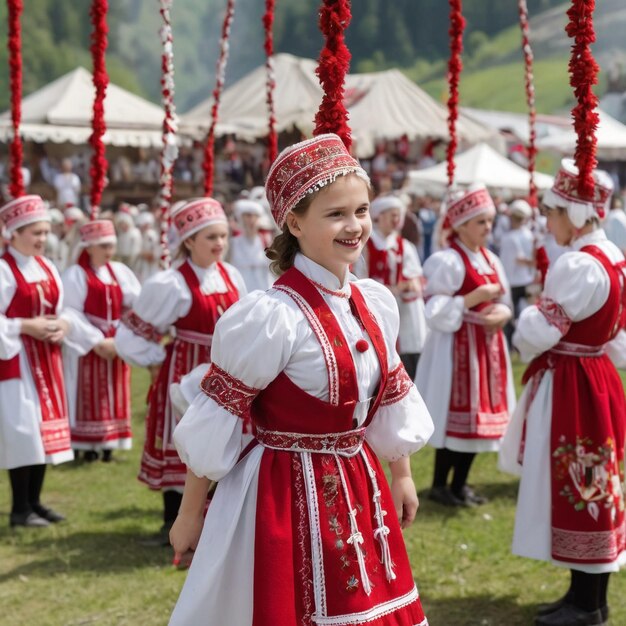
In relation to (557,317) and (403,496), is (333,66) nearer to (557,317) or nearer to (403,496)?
(403,496)

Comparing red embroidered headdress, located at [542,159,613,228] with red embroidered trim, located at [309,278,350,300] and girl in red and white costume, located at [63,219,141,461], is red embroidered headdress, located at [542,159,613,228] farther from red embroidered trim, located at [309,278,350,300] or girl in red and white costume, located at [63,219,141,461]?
girl in red and white costume, located at [63,219,141,461]

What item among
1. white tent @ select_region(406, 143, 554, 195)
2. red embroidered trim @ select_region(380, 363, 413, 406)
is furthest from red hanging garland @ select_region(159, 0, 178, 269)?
white tent @ select_region(406, 143, 554, 195)

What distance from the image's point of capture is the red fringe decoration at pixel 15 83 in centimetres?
489

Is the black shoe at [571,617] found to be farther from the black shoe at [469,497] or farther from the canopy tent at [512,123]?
the canopy tent at [512,123]

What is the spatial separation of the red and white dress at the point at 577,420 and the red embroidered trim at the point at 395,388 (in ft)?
4.01

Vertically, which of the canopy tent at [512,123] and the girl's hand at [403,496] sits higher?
the canopy tent at [512,123]

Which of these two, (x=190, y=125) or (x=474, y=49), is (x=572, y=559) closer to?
(x=190, y=125)

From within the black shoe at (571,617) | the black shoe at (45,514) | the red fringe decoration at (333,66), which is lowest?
the black shoe at (571,617)

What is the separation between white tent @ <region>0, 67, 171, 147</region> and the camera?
58.5ft

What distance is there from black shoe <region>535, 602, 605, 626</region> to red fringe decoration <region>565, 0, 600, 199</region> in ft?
5.68

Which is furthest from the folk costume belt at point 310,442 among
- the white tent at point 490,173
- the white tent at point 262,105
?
the white tent at point 262,105

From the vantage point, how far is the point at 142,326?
4.91 meters

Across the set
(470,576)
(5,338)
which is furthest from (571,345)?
(5,338)

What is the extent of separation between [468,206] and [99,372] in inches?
108
